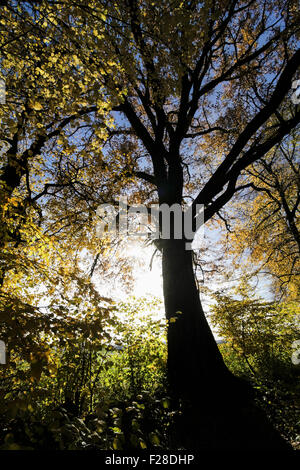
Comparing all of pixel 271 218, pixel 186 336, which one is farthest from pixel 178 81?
pixel 271 218

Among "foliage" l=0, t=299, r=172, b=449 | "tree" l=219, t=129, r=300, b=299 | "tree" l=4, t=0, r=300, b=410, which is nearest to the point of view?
"foliage" l=0, t=299, r=172, b=449

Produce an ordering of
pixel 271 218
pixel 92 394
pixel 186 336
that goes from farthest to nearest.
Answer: pixel 271 218, pixel 186 336, pixel 92 394

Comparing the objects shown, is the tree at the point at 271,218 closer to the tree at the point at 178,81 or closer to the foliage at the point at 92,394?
the tree at the point at 178,81

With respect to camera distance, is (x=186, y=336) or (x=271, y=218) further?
(x=271, y=218)

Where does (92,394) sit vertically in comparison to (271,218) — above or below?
below

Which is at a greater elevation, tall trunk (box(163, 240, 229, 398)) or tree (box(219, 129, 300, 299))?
tree (box(219, 129, 300, 299))

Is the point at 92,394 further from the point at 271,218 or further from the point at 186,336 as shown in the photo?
the point at 271,218

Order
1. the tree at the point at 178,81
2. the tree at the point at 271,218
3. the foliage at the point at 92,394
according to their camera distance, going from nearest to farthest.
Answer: the foliage at the point at 92,394
the tree at the point at 178,81
the tree at the point at 271,218

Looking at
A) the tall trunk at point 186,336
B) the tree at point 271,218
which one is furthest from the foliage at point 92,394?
the tree at point 271,218

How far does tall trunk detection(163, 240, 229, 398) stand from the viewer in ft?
14.3

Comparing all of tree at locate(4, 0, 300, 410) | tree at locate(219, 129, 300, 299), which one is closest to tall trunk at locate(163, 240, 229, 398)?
tree at locate(4, 0, 300, 410)

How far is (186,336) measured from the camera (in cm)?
470

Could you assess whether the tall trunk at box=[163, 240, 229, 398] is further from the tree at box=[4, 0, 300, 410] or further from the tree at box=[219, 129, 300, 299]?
the tree at box=[219, 129, 300, 299]

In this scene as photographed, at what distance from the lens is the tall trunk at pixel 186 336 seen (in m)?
4.36
